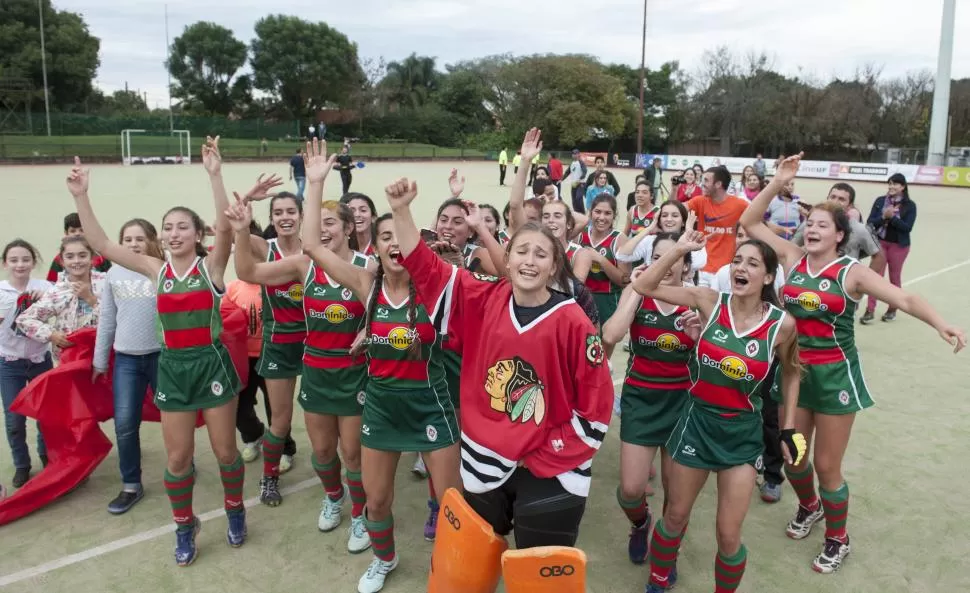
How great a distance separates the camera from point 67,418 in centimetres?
475

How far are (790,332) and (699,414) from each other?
0.62m

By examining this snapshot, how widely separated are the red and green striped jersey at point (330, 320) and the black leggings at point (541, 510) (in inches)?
60.5

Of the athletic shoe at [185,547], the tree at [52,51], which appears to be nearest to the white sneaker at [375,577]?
the athletic shoe at [185,547]

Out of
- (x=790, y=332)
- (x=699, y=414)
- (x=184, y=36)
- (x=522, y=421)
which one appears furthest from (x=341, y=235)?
(x=184, y=36)

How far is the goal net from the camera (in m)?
37.8

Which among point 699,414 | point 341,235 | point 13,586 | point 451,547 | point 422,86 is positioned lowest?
point 13,586

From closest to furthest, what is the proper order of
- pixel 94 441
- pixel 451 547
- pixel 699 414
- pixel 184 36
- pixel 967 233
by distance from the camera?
pixel 451 547
pixel 699 414
pixel 94 441
pixel 967 233
pixel 184 36

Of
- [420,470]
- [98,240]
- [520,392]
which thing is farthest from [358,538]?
[98,240]

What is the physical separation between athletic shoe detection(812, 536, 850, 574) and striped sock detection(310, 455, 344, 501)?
115 inches

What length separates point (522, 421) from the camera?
2.86 m

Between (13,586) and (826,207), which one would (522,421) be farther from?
(13,586)

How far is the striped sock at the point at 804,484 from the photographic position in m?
4.34

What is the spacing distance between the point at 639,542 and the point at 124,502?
3.36 meters

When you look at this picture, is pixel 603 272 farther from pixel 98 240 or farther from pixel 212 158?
pixel 98 240
